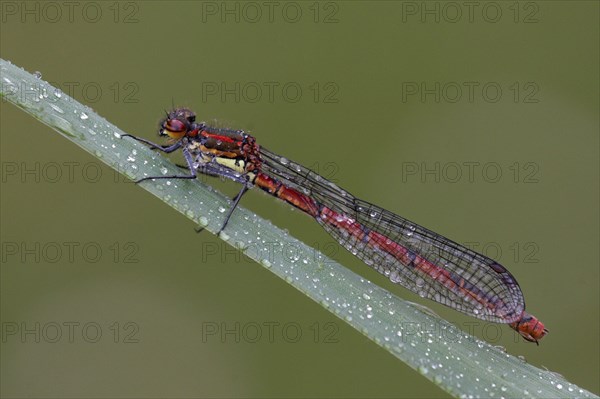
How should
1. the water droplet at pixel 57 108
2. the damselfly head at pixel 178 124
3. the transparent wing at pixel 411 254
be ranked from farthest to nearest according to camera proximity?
the damselfly head at pixel 178 124 → the transparent wing at pixel 411 254 → the water droplet at pixel 57 108

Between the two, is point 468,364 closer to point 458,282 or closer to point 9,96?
point 458,282

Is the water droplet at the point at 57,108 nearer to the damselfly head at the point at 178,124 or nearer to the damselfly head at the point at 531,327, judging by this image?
the damselfly head at the point at 178,124

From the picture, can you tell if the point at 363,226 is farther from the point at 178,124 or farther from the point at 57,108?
the point at 57,108

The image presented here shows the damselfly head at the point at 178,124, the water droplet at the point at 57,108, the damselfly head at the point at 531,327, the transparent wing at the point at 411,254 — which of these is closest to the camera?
the water droplet at the point at 57,108

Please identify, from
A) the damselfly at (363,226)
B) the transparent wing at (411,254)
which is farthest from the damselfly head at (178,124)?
the transparent wing at (411,254)

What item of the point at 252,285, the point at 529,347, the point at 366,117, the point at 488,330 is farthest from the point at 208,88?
the point at 529,347

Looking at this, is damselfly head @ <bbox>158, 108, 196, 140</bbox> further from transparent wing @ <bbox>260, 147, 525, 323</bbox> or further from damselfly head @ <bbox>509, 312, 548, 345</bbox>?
damselfly head @ <bbox>509, 312, 548, 345</bbox>

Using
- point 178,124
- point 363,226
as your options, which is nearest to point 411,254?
point 363,226
